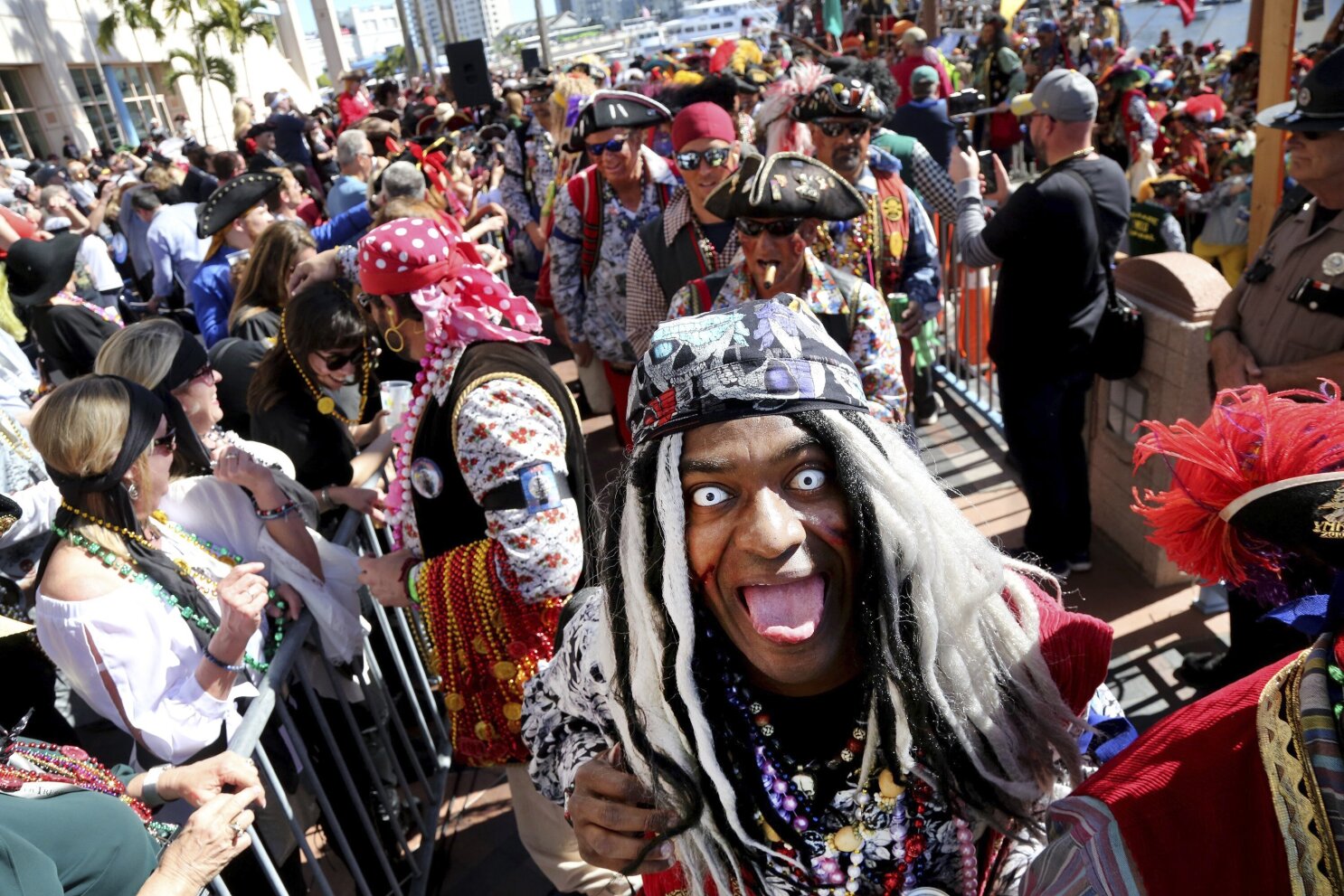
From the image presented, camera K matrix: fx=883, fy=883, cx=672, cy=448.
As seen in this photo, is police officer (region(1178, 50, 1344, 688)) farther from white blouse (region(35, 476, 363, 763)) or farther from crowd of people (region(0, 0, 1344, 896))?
white blouse (region(35, 476, 363, 763))

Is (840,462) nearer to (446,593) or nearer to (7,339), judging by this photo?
(446,593)

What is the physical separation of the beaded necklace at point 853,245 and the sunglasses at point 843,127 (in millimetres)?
478

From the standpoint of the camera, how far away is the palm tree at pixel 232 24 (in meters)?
29.8

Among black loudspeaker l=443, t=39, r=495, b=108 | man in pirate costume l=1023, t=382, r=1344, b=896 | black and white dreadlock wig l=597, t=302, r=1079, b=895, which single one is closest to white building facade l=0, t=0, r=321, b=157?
black loudspeaker l=443, t=39, r=495, b=108

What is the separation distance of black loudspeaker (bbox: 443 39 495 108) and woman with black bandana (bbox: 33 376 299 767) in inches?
375

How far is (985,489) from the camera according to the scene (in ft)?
15.6

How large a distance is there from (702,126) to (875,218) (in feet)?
3.30

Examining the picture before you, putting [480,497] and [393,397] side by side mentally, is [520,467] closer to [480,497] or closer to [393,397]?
[480,497]

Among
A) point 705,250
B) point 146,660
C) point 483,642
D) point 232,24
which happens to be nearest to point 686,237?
point 705,250

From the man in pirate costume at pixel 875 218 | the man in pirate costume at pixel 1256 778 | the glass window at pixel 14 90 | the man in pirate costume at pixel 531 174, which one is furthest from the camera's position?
the glass window at pixel 14 90

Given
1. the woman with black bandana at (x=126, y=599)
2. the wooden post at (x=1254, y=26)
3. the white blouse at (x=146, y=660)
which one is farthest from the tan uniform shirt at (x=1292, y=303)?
the wooden post at (x=1254, y=26)

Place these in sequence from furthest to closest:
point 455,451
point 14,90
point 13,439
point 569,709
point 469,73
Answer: point 14,90 → point 469,73 → point 13,439 → point 455,451 → point 569,709

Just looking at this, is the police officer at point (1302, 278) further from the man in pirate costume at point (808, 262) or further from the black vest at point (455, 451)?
the black vest at point (455, 451)

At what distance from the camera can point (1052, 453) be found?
3.78 metres
